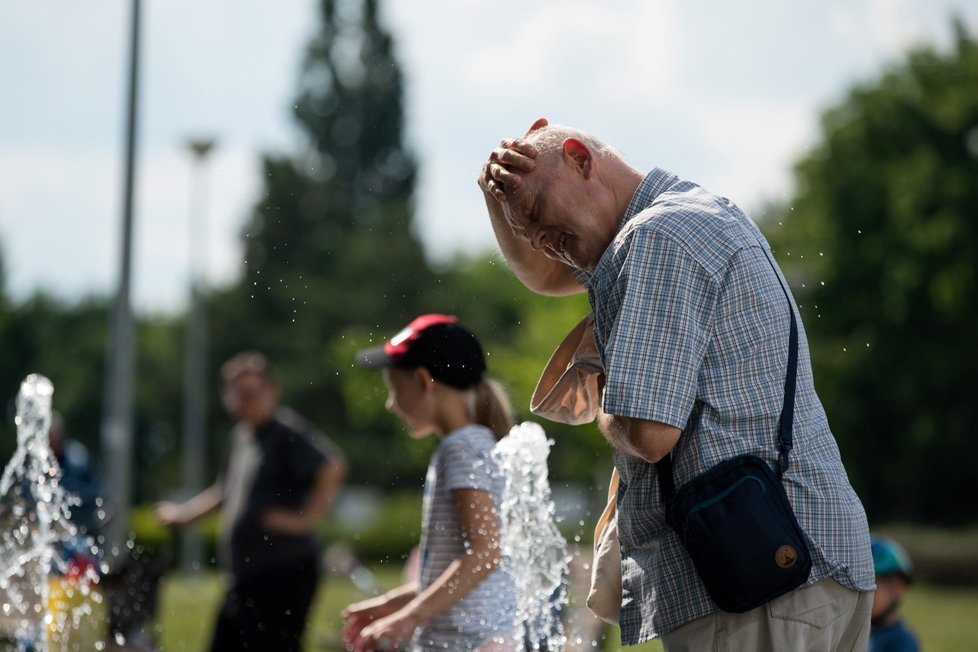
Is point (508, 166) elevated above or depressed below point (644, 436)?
above

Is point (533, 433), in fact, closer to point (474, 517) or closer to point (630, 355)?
point (474, 517)

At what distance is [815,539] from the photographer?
2.43m

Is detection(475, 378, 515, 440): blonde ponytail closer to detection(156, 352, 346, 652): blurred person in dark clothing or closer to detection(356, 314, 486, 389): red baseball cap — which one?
detection(356, 314, 486, 389): red baseball cap

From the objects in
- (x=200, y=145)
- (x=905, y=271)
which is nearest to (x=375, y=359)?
(x=200, y=145)

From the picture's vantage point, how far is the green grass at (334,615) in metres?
10.0

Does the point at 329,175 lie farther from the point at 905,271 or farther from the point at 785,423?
the point at 785,423

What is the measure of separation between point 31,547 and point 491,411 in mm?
2685

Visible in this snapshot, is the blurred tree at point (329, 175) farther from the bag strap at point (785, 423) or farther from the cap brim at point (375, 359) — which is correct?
the bag strap at point (785, 423)

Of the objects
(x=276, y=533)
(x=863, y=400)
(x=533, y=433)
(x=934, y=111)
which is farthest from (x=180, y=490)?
(x=533, y=433)

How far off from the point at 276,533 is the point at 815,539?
4.67 meters

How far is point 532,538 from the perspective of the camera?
394cm

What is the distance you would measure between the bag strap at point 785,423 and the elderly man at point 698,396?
0.01 m

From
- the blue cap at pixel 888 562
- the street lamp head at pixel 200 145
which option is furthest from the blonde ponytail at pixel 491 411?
the street lamp head at pixel 200 145

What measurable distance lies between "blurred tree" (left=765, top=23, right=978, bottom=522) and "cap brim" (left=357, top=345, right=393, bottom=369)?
94.9 feet
